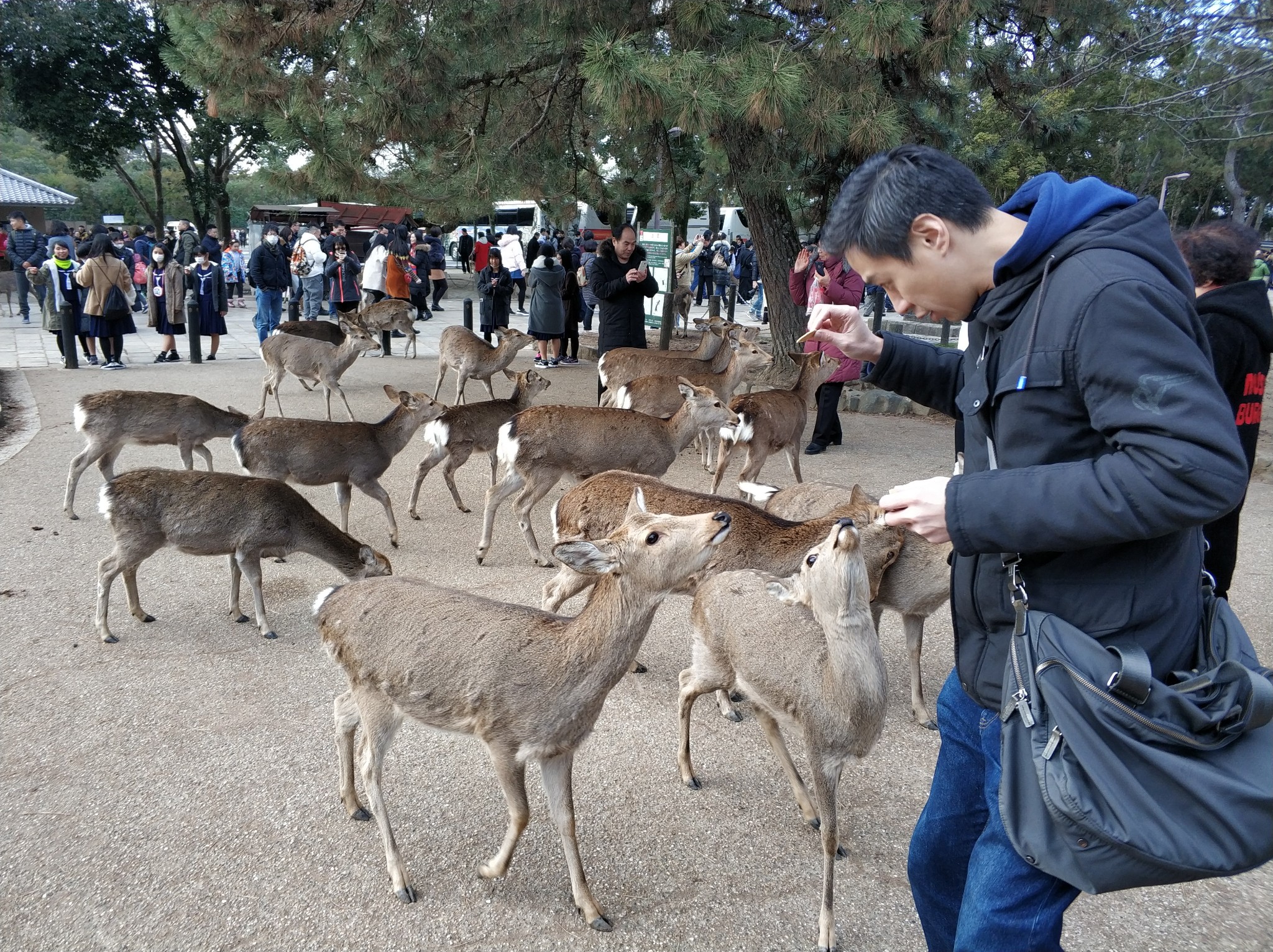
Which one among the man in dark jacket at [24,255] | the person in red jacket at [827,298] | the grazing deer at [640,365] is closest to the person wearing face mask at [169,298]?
the man in dark jacket at [24,255]

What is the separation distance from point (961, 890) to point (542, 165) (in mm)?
8618

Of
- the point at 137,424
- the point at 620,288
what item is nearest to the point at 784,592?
the point at 137,424

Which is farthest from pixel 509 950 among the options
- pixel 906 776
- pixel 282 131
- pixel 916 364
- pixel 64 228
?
pixel 64 228

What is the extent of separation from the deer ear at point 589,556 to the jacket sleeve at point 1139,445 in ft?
4.94

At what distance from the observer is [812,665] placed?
3039 millimetres

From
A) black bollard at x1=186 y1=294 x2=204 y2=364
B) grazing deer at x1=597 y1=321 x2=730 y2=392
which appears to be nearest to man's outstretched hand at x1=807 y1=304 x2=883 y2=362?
grazing deer at x1=597 y1=321 x2=730 y2=392

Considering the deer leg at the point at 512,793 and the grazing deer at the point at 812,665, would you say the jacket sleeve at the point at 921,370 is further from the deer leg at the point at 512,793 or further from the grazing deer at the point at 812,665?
the deer leg at the point at 512,793

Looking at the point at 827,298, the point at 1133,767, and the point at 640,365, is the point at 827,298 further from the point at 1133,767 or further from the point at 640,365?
the point at 1133,767

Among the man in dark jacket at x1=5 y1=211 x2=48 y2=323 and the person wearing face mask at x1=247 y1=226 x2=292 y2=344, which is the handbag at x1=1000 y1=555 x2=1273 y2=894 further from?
the man in dark jacket at x1=5 y1=211 x2=48 y2=323

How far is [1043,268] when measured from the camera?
1.56 meters

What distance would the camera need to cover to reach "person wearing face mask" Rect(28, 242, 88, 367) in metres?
11.7

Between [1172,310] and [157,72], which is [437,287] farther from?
[1172,310]

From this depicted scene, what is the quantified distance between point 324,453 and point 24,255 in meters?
16.0

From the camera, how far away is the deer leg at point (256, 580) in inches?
183
